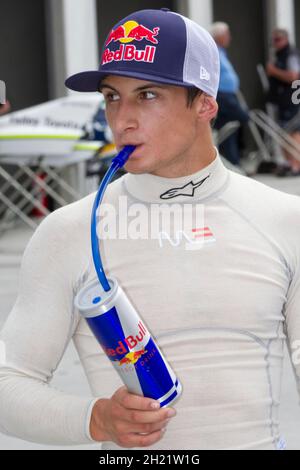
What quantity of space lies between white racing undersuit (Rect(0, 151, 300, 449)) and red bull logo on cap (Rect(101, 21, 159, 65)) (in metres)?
0.23

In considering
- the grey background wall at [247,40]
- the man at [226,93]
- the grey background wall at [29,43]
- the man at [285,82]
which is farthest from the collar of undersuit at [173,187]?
the grey background wall at [247,40]

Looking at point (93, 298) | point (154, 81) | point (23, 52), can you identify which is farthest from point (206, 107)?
point (23, 52)

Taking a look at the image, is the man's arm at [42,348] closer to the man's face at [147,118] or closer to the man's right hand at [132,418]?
the man's right hand at [132,418]

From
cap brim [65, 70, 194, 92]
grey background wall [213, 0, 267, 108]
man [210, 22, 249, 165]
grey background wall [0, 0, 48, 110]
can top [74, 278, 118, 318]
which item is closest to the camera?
can top [74, 278, 118, 318]

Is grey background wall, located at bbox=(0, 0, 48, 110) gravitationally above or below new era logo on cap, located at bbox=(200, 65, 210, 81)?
below

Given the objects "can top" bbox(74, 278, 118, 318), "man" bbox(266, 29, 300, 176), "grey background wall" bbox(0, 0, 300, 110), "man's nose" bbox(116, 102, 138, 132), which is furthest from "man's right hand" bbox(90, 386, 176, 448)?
"man" bbox(266, 29, 300, 176)

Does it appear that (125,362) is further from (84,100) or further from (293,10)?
(293,10)

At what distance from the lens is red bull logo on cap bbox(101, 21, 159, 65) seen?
1.66 meters

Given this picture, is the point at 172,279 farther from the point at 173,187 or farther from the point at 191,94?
the point at 191,94

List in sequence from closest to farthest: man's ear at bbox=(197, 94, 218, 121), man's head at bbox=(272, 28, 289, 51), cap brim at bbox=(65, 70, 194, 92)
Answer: cap brim at bbox=(65, 70, 194, 92) < man's ear at bbox=(197, 94, 218, 121) < man's head at bbox=(272, 28, 289, 51)

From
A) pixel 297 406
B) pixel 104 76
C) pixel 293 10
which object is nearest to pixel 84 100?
pixel 297 406

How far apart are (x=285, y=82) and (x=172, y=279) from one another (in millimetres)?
11316

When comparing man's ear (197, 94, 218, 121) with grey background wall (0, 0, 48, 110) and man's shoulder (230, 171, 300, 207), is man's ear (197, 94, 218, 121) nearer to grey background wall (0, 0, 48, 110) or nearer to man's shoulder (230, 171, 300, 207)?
man's shoulder (230, 171, 300, 207)

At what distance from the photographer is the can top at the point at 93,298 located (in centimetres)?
144
